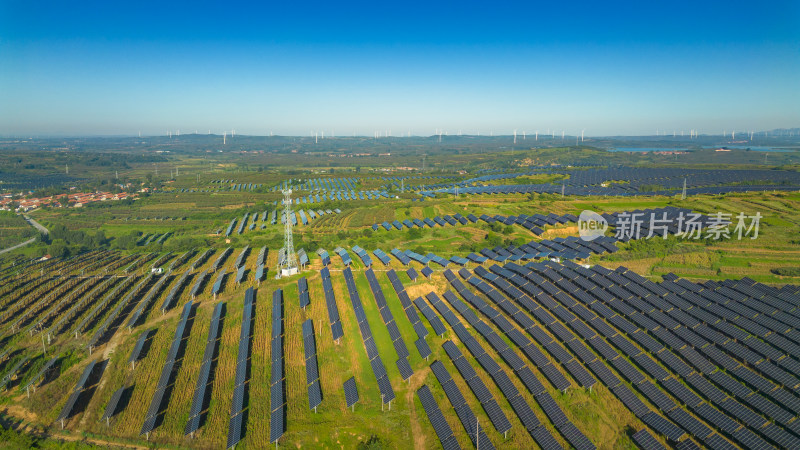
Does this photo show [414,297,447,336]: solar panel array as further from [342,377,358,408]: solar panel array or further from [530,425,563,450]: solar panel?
[530,425,563,450]: solar panel

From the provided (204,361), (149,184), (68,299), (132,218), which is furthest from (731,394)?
(149,184)

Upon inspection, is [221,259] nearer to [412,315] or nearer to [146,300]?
[146,300]

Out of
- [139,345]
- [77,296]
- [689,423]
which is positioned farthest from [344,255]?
[689,423]

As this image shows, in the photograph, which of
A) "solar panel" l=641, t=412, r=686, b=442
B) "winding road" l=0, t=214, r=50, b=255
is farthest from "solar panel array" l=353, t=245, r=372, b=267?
"winding road" l=0, t=214, r=50, b=255

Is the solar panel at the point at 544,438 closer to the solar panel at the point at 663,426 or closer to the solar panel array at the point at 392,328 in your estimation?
the solar panel at the point at 663,426

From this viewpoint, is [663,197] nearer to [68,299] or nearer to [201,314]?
[201,314]

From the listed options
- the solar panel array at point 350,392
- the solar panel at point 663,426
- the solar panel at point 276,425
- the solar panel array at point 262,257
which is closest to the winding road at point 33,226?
the solar panel array at point 262,257
